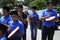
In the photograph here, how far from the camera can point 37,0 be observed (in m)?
43.6

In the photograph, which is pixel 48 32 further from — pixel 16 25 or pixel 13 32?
pixel 13 32

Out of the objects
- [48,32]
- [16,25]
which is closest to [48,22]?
[48,32]

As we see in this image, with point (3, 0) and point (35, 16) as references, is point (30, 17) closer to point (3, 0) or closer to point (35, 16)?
point (35, 16)

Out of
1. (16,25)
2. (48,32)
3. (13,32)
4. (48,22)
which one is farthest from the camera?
(48,32)

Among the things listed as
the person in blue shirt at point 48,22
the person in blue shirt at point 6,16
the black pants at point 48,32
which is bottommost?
the black pants at point 48,32

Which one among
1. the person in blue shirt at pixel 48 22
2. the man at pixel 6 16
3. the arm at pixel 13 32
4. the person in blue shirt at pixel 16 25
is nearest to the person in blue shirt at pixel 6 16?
the man at pixel 6 16

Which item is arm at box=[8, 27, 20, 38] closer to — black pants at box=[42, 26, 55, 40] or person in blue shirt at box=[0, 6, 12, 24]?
person in blue shirt at box=[0, 6, 12, 24]

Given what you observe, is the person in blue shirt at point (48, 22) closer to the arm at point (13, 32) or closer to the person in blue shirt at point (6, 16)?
the person in blue shirt at point (6, 16)

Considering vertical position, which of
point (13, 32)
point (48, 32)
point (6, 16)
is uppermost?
point (6, 16)

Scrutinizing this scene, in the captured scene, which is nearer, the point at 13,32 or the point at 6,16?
the point at 13,32

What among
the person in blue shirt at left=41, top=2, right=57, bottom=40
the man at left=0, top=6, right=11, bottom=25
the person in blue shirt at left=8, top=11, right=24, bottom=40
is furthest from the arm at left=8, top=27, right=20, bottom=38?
the person in blue shirt at left=41, top=2, right=57, bottom=40

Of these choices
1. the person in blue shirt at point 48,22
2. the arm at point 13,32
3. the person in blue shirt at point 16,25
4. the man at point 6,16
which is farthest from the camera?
the person in blue shirt at point 48,22

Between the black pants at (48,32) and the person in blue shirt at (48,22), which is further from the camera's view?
the black pants at (48,32)

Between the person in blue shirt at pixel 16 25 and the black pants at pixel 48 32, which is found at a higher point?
the person in blue shirt at pixel 16 25
